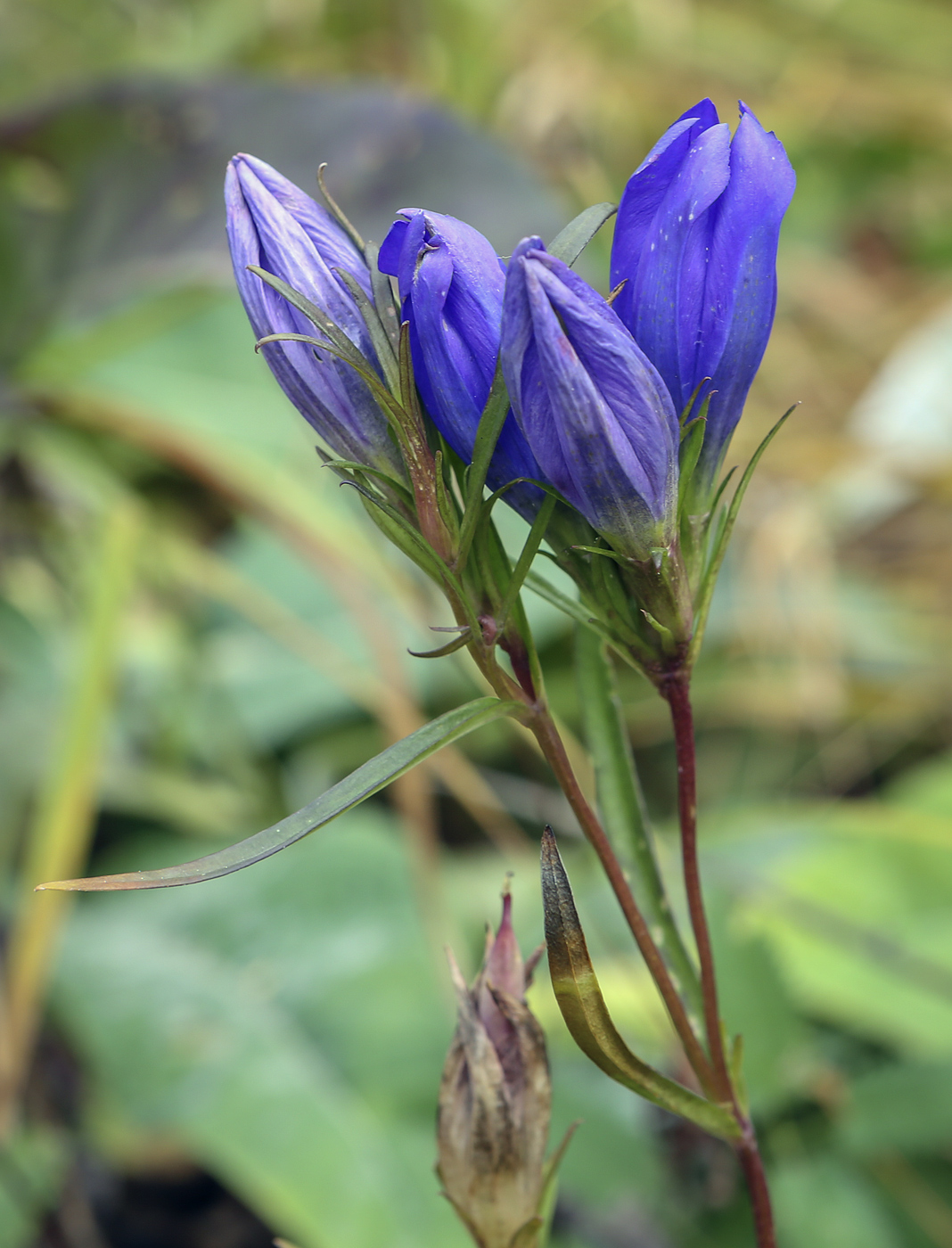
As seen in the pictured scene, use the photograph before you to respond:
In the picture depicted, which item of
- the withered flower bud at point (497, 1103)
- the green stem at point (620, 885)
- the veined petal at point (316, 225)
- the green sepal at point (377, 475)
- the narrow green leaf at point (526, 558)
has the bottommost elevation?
the withered flower bud at point (497, 1103)

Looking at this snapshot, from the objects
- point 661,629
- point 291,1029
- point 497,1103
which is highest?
point 661,629

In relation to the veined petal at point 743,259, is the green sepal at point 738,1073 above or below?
below

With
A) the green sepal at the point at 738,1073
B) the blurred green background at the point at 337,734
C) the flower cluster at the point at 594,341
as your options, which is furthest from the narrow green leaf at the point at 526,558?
the blurred green background at the point at 337,734

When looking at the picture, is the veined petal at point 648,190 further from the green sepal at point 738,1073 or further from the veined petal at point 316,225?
the green sepal at point 738,1073

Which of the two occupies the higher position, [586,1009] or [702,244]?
[702,244]

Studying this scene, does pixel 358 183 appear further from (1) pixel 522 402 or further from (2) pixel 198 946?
(1) pixel 522 402

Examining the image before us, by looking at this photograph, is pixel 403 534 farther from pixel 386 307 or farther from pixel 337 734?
pixel 337 734

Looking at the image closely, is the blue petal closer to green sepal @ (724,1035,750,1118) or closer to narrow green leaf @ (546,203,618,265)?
narrow green leaf @ (546,203,618,265)

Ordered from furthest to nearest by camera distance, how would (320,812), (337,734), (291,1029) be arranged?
(337,734) < (291,1029) < (320,812)

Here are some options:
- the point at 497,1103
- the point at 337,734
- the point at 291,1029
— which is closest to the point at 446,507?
the point at 497,1103
